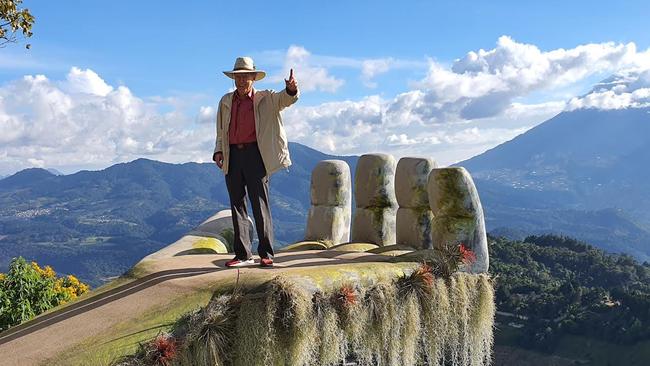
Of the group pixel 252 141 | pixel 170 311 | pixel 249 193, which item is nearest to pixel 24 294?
pixel 249 193

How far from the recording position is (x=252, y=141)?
10.6 meters

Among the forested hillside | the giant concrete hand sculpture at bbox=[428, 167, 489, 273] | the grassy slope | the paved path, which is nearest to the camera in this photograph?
the grassy slope

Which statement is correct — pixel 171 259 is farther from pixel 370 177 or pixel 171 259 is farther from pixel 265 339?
pixel 370 177

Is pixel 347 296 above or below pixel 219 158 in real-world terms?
below

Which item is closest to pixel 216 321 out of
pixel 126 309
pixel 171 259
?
pixel 126 309

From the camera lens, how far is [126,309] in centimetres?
852

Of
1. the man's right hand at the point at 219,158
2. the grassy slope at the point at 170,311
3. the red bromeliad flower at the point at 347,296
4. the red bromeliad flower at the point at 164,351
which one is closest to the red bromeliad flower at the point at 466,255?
the grassy slope at the point at 170,311

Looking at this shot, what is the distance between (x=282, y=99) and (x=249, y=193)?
5.94 feet

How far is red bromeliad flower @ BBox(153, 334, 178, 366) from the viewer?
7273 mm

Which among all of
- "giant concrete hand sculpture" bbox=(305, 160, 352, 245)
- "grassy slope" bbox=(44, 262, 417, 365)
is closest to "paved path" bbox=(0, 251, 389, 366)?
"grassy slope" bbox=(44, 262, 417, 365)

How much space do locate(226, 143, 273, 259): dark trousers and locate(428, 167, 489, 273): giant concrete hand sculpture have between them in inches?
140

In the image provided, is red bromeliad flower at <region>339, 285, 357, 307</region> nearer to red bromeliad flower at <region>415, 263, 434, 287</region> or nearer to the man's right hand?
red bromeliad flower at <region>415, 263, 434, 287</region>

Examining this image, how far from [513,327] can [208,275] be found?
359 feet

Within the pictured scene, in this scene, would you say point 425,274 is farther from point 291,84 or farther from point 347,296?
point 291,84
